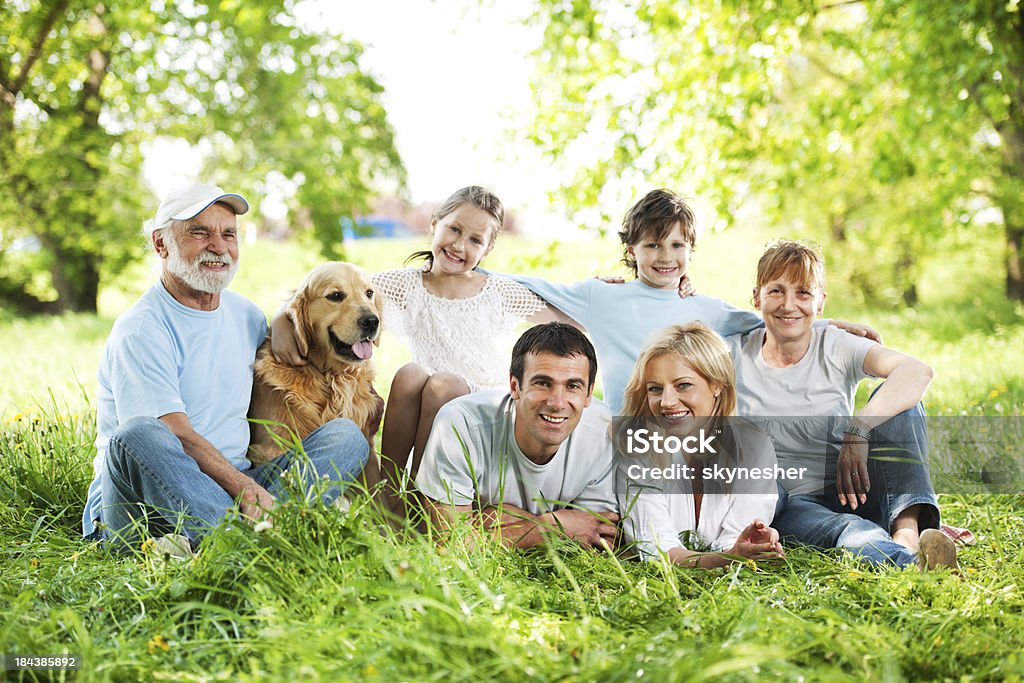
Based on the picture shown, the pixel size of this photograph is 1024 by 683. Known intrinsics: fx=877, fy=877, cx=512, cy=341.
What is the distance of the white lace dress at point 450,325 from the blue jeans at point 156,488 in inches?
33.7

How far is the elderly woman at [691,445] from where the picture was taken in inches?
123

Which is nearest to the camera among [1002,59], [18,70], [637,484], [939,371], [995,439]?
[637,484]

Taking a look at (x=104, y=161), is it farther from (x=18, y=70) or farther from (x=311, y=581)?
(x=311, y=581)

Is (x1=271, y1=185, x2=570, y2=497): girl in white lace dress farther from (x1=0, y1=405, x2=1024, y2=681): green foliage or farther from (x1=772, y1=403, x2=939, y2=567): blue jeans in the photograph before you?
(x1=772, y1=403, x2=939, y2=567): blue jeans

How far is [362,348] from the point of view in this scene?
3.38m

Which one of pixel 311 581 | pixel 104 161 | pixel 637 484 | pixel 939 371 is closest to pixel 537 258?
pixel 939 371

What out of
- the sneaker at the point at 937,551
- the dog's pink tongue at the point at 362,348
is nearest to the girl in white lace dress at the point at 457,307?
the dog's pink tongue at the point at 362,348

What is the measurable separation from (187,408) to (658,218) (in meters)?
1.97

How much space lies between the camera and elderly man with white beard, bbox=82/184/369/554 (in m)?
2.81

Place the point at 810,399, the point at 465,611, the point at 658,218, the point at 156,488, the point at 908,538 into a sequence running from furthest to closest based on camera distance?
the point at 658,218
the point at 810,399
the point at 908,538
the point at 156,488
the point at 465,611

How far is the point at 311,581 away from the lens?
7.52ft

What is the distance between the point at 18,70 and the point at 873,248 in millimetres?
11989

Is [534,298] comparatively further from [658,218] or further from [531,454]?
[531,454]

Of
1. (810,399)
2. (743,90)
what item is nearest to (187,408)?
(810,399)
